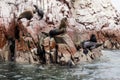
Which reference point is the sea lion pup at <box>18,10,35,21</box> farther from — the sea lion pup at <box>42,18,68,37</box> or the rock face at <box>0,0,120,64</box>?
the sea lion pup at <box>42,18,68,37</box>

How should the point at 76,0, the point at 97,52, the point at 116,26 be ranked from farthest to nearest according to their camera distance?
the point at 116,26
the point at 76,0
the point at 97,52

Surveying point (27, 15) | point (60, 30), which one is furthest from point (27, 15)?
point (60, 30)

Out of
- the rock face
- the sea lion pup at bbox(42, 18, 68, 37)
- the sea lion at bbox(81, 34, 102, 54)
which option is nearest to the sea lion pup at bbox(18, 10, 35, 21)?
the rock face

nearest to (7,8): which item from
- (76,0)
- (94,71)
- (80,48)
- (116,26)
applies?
(80,48)

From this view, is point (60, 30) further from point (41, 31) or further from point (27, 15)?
point (27, 15)

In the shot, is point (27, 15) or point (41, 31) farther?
point (27, 15)

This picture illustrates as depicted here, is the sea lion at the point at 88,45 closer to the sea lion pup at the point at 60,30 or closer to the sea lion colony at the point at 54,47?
the sea lion colony at the point at 54,47

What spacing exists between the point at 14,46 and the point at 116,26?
14.1 meters

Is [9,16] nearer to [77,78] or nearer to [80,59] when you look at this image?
[80,59]

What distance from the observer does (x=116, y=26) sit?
31.0m

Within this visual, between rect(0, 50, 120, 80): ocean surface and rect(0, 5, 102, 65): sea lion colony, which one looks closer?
rect(0, 50, 120, 80): ocean surface

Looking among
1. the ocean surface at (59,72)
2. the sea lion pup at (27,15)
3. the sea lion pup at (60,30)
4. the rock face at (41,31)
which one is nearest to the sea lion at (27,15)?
the sea lion pup at (27,15)

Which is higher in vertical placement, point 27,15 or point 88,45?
point 27,15

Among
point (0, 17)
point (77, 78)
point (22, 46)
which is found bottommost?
point (77, 78)
